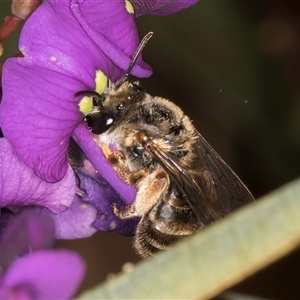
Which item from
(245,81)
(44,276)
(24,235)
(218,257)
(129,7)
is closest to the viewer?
(218,257)

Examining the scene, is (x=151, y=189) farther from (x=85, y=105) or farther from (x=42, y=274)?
(x=42, y=274)

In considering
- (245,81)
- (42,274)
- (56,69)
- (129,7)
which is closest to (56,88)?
(56,69)

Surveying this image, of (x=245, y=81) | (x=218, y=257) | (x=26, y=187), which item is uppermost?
(x=218, y=257)

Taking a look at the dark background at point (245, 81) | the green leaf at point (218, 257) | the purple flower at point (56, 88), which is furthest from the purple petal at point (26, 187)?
the dark background at point (245, 81)

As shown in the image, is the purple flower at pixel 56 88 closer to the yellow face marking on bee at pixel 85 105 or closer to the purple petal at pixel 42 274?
the yellow face marking on bee at pixel 85 105

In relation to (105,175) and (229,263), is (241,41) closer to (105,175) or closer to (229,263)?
(105,175)

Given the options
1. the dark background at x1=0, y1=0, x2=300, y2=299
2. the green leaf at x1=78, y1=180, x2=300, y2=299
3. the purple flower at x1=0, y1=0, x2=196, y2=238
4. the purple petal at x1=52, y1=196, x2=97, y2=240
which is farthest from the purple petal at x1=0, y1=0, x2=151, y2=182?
the dark background at x1=0, y1=0, x2=300, y2=299

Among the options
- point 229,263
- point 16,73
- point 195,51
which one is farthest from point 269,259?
point 195,51

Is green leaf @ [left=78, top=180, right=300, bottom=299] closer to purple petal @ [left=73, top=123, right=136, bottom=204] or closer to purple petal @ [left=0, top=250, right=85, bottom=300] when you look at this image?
purple petal @ [left=0, top=250, right=85, bottom=300]
